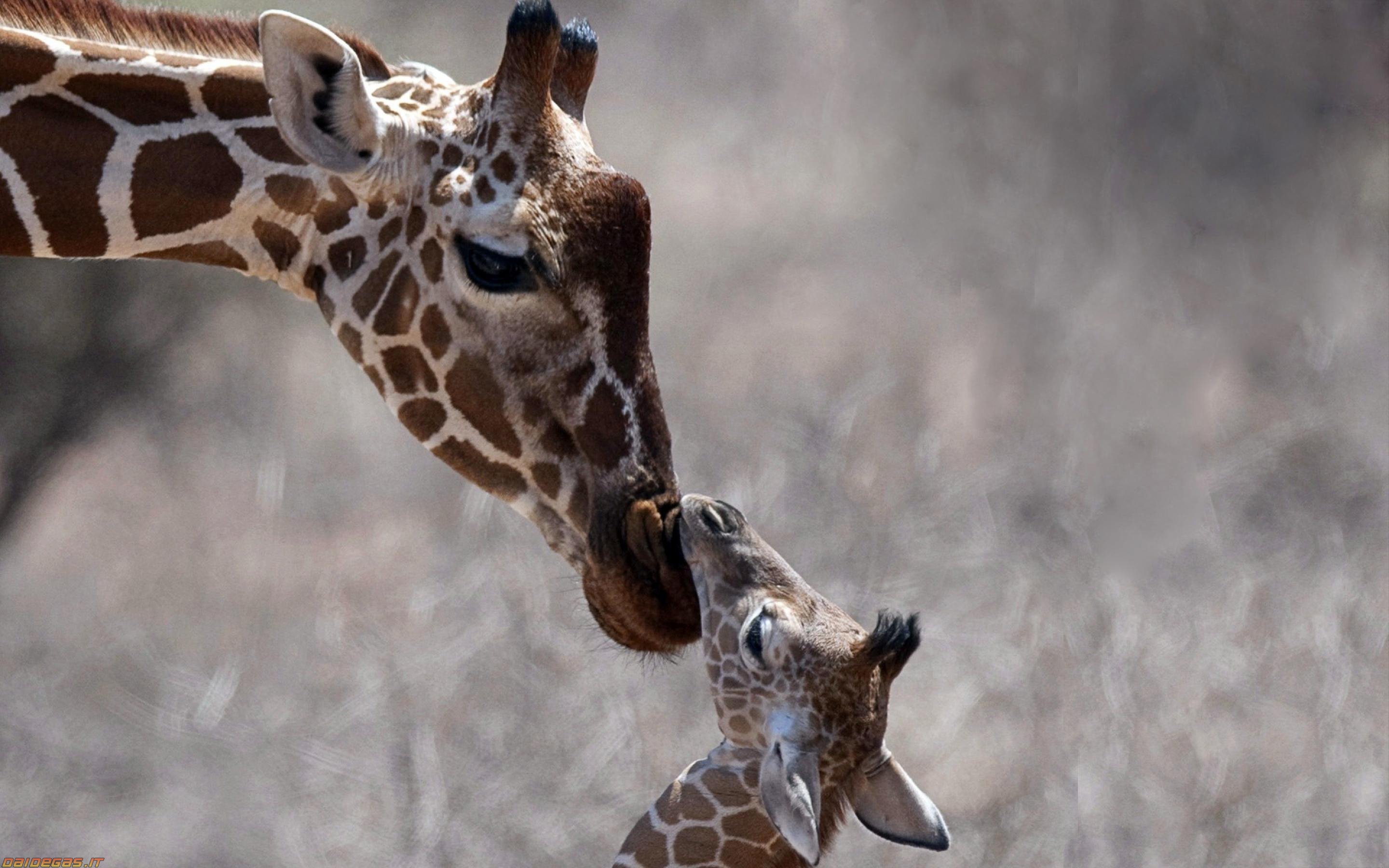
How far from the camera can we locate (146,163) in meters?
2.82

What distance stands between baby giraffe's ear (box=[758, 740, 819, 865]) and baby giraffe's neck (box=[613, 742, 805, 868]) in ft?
0.83

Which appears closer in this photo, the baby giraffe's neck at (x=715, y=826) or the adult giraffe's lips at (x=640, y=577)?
the adult giraffe's lips at (x=640, y=577)

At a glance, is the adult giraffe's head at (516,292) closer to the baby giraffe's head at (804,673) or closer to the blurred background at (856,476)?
the baby giraffe's head at (804,673)

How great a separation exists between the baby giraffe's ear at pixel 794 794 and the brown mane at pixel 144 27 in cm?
168

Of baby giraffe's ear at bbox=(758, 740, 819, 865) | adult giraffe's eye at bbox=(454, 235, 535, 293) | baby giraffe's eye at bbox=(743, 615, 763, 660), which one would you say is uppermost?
adult giraffe's eye at bbox=(454, 235, 535, 293)

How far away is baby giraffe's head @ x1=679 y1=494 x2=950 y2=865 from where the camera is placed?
3.31m

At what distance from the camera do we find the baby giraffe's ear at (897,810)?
3.30 m

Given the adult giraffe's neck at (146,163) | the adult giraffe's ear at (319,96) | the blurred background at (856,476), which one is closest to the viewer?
the adult giraffe's ear at (319,96)

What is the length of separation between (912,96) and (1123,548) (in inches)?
91.0

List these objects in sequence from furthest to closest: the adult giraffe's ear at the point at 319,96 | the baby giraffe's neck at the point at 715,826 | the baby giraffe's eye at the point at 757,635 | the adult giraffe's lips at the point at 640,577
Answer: the baby giraffe's neck at the point at 715,826 → the baby giraffe's eye at the point at 757,635 → the adult giraffe's lips at the point at 640,577 → the adult giraffe's ear at the point at 319,96

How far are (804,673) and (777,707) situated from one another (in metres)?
0.10

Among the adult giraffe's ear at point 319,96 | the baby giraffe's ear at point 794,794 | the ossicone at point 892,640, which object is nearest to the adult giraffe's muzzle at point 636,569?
the baby giraffe's ear at point 794,794

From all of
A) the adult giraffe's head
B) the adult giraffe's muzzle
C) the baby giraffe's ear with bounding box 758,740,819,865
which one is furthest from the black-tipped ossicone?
the baby giraffe's ear with bounding box 758,740,819,865

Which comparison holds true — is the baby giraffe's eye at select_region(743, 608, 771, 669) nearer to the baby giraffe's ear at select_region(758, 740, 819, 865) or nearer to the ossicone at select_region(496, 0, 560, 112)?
the baby giraffe's ear at select_region(758, 740, 819, 865)
